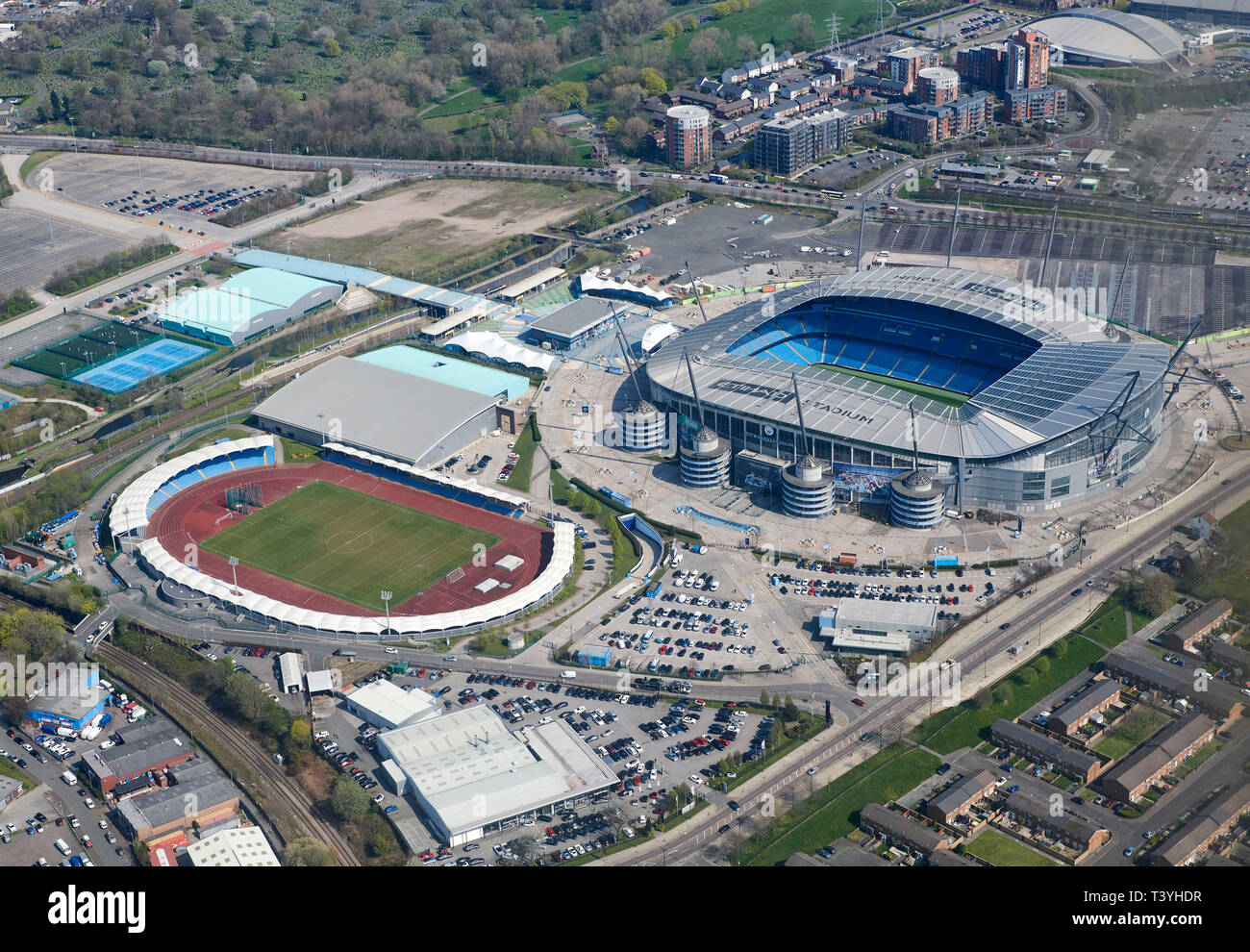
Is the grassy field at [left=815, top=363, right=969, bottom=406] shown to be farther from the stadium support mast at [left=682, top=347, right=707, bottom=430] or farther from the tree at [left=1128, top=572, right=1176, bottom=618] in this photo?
the tree at [left=1128, top=572, right=1176, bottom=618]

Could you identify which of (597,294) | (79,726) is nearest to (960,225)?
(597,294)

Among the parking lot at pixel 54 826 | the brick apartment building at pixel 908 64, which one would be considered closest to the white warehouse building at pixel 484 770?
the parking lot at pixel 54 826

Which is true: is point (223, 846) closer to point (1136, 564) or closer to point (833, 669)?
point (833, 669)

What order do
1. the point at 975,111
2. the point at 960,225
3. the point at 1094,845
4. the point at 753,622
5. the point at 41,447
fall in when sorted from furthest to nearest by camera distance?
the point at 975,111, the point at 960,225, the point at 41,447, the point at 753,622, the point at 1094,845

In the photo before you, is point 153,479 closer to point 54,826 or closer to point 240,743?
point 240,743

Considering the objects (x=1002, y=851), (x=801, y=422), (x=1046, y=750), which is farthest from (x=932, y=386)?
(x=1002, y=851)

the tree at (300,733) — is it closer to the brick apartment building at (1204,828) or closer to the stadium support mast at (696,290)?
the brick apartment building at (1204,828)

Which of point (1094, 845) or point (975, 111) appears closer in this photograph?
point (1094, 845)
